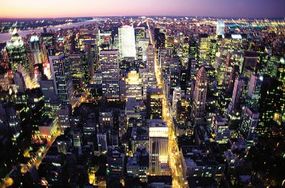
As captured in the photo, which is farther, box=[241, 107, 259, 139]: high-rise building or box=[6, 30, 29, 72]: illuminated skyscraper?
box=[6, 30, 29, 72]: illuminated skyscraper

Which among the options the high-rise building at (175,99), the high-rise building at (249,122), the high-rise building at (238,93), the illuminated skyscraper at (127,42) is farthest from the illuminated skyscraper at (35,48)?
the high-rise building at (249,122)

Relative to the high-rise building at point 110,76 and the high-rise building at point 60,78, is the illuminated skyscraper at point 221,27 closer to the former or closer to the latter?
the high-rise building at point 110,76

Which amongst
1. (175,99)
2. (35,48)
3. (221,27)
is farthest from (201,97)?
(221,27)

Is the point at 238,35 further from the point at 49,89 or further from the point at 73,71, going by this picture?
the point at 49,89

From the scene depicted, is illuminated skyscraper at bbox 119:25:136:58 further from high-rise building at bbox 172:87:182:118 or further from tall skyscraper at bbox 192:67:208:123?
tall skyscraper at bbox 192:67:208:123

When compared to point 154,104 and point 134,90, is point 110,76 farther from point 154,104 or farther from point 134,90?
point 154,104

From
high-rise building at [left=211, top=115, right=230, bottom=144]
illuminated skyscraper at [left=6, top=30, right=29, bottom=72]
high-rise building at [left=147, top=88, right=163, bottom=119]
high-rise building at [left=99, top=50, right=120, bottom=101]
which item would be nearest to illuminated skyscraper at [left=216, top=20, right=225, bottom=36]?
high-rise building at [left=99, top=50, right=120, bottom=101]

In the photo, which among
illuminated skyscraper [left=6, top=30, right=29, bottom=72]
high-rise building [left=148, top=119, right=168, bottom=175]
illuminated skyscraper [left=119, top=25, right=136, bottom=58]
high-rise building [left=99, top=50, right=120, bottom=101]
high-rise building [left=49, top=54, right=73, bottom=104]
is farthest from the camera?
illuminated skyscraper [left=119, top=25, right=136, bottom=58]
